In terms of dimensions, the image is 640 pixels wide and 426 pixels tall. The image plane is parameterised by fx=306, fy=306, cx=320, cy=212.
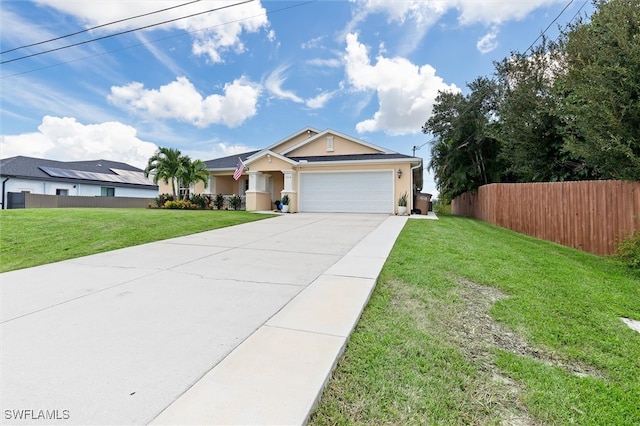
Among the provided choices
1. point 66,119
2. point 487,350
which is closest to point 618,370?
point 487,350

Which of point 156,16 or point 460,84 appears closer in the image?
point 156,16

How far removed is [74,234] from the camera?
8.16 meters

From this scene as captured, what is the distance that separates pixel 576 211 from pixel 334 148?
13.4m

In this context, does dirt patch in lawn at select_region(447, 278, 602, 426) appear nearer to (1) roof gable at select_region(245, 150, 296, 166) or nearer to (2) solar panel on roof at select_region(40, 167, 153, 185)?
(1) roof gable at select_region(245, 150, 296, 166)

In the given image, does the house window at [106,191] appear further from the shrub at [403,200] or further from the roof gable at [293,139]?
the shrub at [403,200]

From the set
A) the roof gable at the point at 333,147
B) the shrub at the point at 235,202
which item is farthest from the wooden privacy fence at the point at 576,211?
the shrub at the point at 235,202

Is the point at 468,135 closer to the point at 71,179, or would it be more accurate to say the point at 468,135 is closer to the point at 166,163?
the point at 166,163

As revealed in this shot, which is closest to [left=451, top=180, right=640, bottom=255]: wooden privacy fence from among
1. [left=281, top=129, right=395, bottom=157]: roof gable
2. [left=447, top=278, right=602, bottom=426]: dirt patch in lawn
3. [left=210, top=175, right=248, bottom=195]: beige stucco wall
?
[left=447, top=278, right=602, bottom=426]: dirt patch in lawn

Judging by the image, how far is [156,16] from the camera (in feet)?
32.8

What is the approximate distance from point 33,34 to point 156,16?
5.14m

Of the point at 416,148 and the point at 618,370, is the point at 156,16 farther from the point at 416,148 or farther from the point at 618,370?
the point at 416,148

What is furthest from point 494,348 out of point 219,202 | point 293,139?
point 293,139

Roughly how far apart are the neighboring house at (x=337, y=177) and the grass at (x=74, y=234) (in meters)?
6.02

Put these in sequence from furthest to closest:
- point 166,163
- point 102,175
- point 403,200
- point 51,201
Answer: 1. point 102,175
2. point 51,201
3. point 166,163
4. point 403,200
